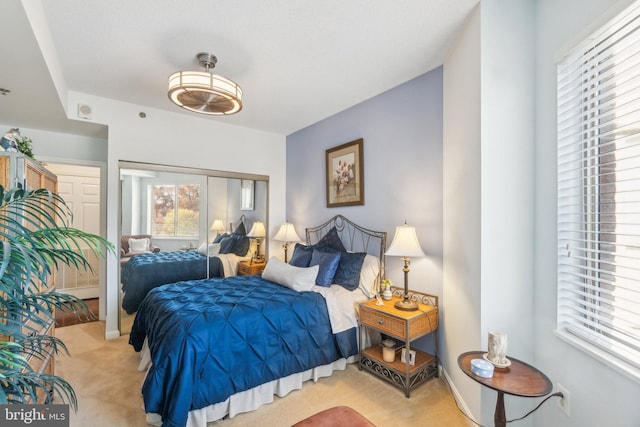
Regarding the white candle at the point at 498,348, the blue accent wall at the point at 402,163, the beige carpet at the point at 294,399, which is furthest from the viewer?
the blue accent wall at the point at 402,163

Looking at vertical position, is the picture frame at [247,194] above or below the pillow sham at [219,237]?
above

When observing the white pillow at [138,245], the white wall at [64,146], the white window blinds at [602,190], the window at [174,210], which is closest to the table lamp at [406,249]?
the white window blinds at [602,190]

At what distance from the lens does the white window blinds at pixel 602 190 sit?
134 centimetres

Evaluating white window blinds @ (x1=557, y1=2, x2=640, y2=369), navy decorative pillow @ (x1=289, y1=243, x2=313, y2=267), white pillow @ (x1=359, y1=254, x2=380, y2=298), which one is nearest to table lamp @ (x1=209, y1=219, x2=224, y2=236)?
navy decorative pillow @ (x1=289, y1=243, x2=313, y2=267)

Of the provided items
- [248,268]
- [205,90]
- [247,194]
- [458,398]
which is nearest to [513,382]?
[458,398]

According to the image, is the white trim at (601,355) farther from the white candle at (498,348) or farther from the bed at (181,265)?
the bed at (181,265)

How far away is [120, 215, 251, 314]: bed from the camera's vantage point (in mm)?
3467

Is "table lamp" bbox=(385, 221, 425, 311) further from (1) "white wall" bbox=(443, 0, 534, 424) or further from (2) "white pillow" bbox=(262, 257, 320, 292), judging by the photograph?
(2) "white pillow" bbox=(262, 257, 320, 292)

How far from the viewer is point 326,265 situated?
3105 millimetres

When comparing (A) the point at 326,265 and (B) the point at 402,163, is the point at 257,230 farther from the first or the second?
(B) the point at 402,163

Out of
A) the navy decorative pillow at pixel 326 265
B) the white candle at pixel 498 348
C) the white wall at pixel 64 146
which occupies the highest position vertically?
the white wall at pixel 64 146

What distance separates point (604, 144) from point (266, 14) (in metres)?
2.10

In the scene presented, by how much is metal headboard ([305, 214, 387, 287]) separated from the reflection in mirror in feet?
3.91

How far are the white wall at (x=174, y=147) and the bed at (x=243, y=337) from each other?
1379mm
